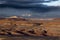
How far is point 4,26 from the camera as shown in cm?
100

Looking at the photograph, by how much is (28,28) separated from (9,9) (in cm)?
19

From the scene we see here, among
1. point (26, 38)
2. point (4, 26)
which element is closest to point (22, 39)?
point (26, 38)

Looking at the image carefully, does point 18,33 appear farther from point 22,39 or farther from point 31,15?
point 31,15

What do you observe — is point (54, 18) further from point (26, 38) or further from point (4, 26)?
point (4, 26)

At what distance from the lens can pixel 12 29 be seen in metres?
0.99

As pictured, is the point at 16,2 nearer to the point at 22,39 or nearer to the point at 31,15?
the point at 31,15

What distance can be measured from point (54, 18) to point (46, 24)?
7 cm

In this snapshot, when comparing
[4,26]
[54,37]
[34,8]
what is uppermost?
[34,8]

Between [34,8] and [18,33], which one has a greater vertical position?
[34,8]

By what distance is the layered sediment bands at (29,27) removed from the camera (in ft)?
3.19

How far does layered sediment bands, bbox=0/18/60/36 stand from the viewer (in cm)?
97

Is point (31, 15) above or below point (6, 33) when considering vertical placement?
above

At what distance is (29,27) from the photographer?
0.99m

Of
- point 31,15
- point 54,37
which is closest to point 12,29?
point 31,15
